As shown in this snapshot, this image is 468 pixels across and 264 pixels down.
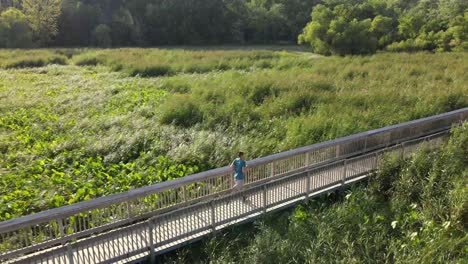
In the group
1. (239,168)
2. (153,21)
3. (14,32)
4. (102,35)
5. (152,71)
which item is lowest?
(239,168)

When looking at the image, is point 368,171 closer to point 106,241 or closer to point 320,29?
point 106,241

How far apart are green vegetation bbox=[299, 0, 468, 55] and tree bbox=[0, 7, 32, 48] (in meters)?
31.4

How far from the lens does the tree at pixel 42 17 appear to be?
1855 inches

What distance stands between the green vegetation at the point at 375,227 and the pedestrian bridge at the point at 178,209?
297mm

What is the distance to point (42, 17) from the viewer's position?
4759 cm

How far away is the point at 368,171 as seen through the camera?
9641mm

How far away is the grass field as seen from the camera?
32.7 feet

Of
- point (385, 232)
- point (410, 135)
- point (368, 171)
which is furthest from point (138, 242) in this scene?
point (410, 135)

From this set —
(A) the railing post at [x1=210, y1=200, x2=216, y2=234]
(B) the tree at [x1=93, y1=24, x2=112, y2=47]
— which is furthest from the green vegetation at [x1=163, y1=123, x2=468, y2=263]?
(B) the tree at [x1=93, y1=24, x2=112, y2=47]

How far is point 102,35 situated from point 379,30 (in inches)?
1362

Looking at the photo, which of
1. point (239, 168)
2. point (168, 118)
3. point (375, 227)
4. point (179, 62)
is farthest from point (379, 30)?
point (239, 168)

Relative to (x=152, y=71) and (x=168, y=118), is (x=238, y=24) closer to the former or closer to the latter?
(x=152, y=71)

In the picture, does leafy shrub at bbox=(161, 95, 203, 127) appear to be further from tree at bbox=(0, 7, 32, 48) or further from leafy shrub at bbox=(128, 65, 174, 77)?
tree at bbox=(0, 7, 32, 48)

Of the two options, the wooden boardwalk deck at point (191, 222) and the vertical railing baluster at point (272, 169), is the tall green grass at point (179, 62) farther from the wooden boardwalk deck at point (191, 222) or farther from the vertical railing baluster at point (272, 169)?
the wooden boardwalk deck at point (191, 222)
